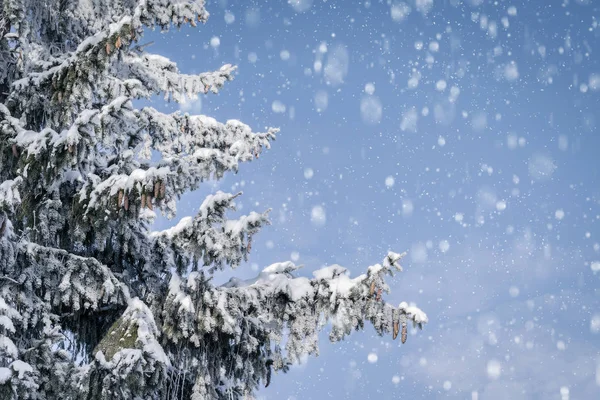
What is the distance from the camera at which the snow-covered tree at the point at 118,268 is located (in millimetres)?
5281

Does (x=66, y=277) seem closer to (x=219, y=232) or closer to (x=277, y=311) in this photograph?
(x=219, y=232)

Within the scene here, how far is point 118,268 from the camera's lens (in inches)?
284

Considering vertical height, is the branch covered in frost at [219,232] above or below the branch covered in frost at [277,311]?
above

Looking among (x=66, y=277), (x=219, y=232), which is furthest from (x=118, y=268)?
(x=219, y=232)

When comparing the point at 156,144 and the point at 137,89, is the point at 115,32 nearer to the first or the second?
the point at 137,89

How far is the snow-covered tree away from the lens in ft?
17.3

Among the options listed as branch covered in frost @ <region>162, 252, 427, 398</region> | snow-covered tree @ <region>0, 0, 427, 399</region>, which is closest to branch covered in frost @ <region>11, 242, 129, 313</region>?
snow-covered tree @ <region>0, 0, 427, 399</region>

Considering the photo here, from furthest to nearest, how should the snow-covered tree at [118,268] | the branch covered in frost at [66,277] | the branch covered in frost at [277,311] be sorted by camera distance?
the branch covered in frost at [66,277] → the branch covered in frost at [277,311] → the snow-covered tree at [118,268]

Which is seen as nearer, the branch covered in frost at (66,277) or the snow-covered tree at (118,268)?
the snow-covered tree at (118,268)

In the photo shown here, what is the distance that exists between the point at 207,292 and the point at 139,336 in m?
0.93

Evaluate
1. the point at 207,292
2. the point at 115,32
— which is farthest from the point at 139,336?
the point at 115,32

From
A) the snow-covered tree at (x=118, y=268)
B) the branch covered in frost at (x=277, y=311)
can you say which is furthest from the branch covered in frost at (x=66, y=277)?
the branch covered in frost at (x=277, y=311)

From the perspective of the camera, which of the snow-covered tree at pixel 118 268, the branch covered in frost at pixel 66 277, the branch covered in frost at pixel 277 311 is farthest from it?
the branch covered in frost at pixel 66 277

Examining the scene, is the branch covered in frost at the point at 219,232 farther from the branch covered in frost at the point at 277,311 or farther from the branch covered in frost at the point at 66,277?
the branch covered in frost at the point at 66,277
